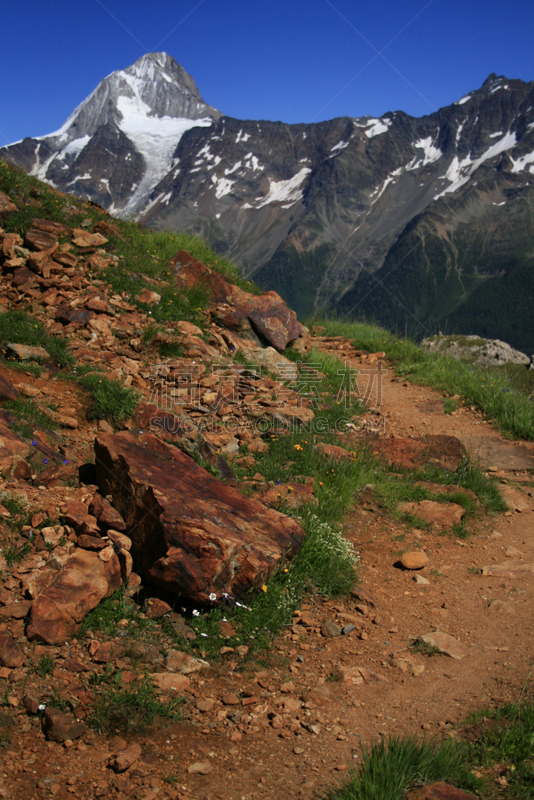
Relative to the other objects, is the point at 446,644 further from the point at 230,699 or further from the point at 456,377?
the point at 456,377

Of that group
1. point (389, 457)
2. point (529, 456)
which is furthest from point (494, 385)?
point (389, 457)

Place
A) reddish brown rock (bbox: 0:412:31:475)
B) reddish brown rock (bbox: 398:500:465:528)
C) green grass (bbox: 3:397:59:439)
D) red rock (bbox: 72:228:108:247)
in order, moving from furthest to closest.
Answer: red rock (bbox: 72:228:108:247) < reddish brown rock (bbox: 398:500:465:528) < green grass (bbox: 3:397:59:439) < reddish brown rock (bbox: 0:412:31:475)

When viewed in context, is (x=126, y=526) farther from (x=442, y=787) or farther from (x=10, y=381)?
(x=10, y=381)

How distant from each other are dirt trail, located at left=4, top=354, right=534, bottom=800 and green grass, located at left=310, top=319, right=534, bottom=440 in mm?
3603

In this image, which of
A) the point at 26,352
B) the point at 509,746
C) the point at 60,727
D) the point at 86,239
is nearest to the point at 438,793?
the point at 509,746

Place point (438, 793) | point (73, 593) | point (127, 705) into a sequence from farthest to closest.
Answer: point (73, 593)
point (127, 705)
point (438, 793)

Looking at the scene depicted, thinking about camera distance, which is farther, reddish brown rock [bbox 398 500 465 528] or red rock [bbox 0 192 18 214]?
red rock [bbox 0 192 18 214]

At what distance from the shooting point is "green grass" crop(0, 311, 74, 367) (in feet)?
24.5

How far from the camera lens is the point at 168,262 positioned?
37.3 ft

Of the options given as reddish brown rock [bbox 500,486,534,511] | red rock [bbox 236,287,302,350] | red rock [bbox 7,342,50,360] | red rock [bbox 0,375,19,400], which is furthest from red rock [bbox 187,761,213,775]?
red rock [bbox 236,287,302,350]

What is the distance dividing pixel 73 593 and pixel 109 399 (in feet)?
11.5

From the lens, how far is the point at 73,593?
3535 millimetres

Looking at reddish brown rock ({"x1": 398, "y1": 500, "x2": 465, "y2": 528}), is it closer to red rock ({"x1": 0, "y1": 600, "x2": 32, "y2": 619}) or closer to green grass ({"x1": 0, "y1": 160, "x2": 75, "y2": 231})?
red rock ({"x1": 0, "y1": 600, "x2": 32, "y2": 619})

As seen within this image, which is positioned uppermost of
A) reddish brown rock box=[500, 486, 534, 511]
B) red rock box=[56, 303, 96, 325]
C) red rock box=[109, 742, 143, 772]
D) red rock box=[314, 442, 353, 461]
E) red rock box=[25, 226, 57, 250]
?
red rock box=[25, 226, 57, 250]
